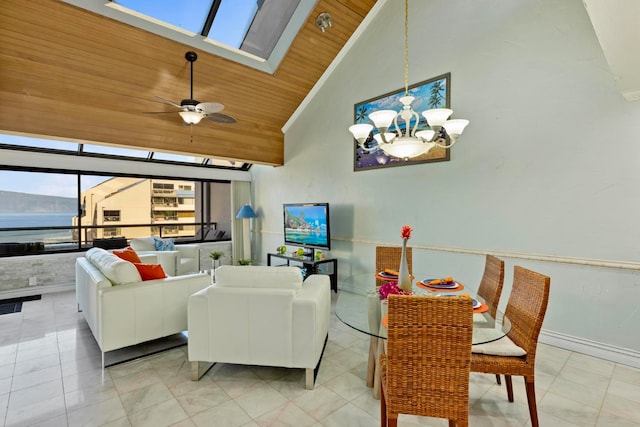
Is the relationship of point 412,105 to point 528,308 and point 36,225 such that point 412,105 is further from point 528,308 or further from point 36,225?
point 36,225

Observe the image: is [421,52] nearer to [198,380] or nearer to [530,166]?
[530,166]

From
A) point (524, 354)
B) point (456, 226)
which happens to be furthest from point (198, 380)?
point (456, 226)

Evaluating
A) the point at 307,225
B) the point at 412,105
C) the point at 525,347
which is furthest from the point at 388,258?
the point at 307,225

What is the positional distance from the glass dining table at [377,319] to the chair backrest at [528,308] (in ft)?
0.25

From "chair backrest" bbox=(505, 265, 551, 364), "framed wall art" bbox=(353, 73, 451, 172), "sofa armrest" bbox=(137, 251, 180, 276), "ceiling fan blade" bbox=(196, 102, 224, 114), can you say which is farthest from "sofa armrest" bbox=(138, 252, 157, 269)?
"chair backrest" bbox=(505, 265, 551, 364)

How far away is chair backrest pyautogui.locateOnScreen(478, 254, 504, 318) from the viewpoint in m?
2.29

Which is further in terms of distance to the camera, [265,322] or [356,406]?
[265,322]

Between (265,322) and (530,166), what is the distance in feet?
9.76

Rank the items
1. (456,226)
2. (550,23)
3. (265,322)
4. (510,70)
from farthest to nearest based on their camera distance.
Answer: (456,226)
(510,70)
(550,23)
(265,322)

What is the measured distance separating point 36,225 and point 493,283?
6959mm

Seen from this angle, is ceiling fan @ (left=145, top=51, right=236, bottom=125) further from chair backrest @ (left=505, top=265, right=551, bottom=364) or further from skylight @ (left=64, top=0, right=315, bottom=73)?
chair backrest @ (left=505, top=265, right=551, bottom=364)

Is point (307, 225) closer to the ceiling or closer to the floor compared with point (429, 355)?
closer to the ceiling

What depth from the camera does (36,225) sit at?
17.5 ft

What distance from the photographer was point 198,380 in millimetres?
2439
